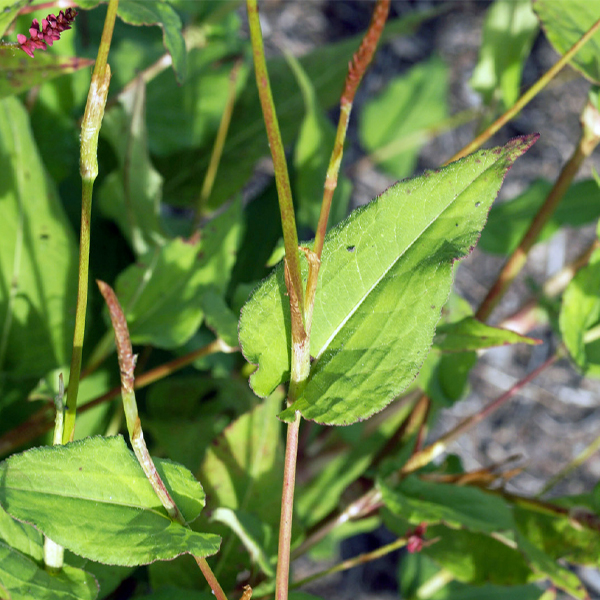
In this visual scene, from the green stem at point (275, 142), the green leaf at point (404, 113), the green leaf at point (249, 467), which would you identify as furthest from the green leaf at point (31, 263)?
the green leaf at point (404, 113)

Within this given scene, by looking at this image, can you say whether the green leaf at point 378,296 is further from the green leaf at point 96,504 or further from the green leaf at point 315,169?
the green leaf at point 315,169

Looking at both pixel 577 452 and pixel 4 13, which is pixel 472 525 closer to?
pixel 4 13

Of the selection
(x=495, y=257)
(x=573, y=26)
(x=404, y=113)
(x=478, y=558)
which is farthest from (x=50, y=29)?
(x=495, y=257)

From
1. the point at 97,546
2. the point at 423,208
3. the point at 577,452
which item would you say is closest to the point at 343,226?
the point at 423,208

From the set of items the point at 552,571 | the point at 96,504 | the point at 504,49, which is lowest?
the point at 552,571

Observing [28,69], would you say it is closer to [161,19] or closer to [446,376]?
[161,19]
